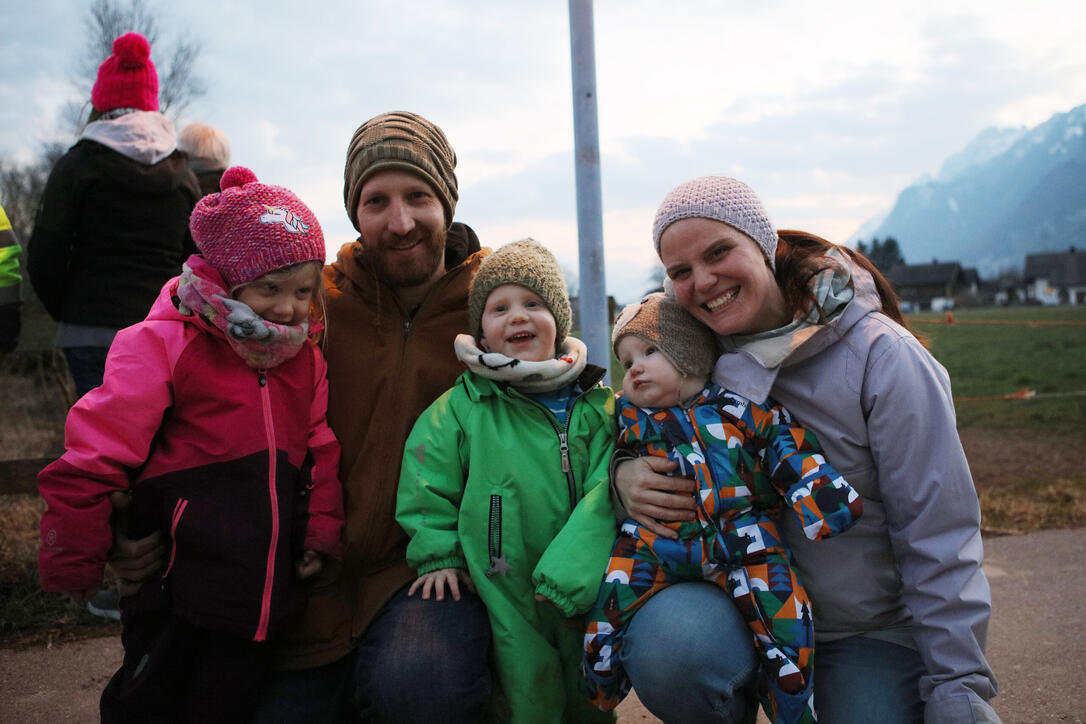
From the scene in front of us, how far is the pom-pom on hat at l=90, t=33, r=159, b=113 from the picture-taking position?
359 cm

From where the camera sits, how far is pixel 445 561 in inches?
87.9

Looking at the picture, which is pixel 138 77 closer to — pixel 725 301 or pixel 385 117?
pixel 385 117

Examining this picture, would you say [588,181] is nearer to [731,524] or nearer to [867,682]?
[731,524]

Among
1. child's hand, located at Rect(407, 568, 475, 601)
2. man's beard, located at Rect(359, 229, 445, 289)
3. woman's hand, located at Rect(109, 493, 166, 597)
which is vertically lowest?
child's hand, located at Rect(407, 568, 475, 601)

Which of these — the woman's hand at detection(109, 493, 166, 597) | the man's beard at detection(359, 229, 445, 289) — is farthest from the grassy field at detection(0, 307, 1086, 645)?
the woman's hand at detection(109, 493, 166, 597)

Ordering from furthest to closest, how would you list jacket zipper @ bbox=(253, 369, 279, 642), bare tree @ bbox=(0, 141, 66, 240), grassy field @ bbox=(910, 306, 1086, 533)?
bare tree @ bbox=(0, 141, 66, 240)
grassy field @ bbox=(910, 306, 1086, 533)
jacket zipper @ bbox=(253, 369, 279, 642)

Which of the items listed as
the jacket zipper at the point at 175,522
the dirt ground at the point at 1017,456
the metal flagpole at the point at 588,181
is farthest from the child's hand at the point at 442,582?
the dirt ground at the point at 1017,456

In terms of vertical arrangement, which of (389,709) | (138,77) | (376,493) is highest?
(138,77)

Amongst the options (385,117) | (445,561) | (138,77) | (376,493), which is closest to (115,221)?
(138,77)

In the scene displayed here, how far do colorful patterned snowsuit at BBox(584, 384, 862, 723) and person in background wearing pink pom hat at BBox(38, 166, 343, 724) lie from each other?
0.85 metres

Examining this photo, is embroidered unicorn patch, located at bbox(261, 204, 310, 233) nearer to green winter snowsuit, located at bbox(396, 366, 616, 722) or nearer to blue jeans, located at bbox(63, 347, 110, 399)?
green winter snowsuit, located at bbox(396, 366, 616, 722)

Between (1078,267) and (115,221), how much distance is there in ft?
349

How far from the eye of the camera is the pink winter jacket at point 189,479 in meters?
2.00

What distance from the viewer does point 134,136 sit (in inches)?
140
